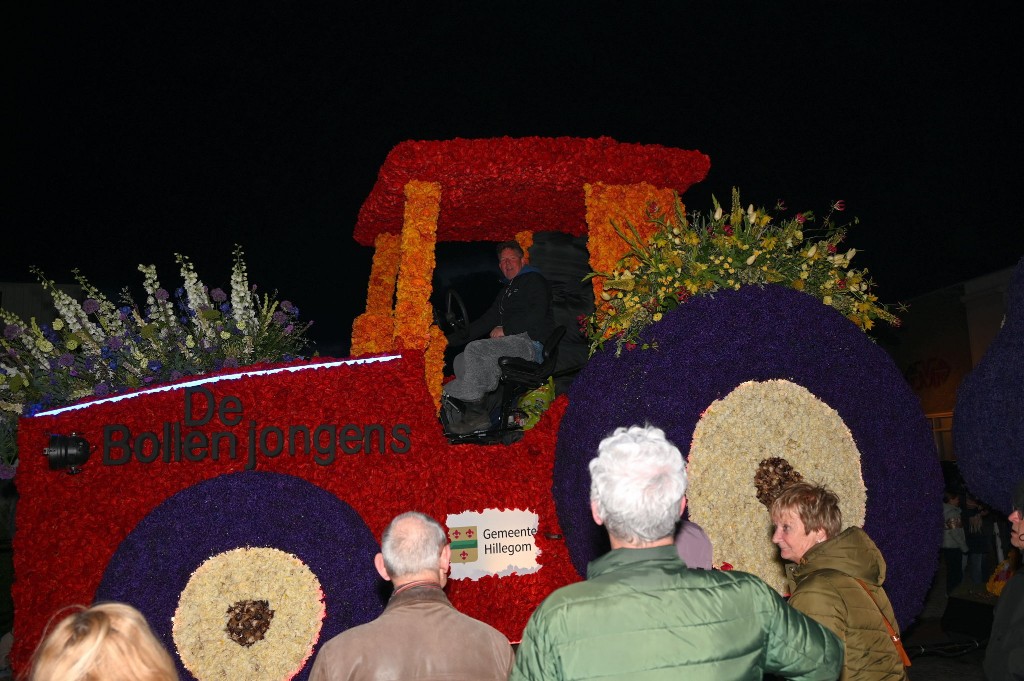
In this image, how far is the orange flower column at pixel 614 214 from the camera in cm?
504

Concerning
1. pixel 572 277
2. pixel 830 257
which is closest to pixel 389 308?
pixel 572 277

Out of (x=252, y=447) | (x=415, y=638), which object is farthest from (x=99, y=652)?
(x=252, y=447)

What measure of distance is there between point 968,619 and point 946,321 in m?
11.9

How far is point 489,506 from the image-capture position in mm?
4727

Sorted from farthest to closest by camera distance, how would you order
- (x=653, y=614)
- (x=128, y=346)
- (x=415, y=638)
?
(x=128, y=346), (x=415, y=638), (x=653, y=614)

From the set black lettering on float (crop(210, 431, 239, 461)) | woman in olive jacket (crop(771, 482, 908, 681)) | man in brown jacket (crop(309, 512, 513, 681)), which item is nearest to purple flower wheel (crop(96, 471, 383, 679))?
black lettering on float (crop(210, 431, 239, 461))

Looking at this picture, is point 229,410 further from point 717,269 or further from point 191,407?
point 717,269

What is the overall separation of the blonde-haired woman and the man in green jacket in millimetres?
821

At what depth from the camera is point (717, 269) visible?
451 cm

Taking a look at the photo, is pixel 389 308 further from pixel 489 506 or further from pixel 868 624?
pixel 868 624

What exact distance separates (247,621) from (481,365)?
78.3 inches

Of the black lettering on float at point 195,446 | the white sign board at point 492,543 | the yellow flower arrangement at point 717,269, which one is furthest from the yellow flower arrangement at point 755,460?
the black lettering on float at point 195,446

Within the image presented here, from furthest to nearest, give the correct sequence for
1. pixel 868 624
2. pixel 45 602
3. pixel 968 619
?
pixel 968 619
pixel 45 602
pixel 868 624

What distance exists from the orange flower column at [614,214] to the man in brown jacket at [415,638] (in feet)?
8.39
